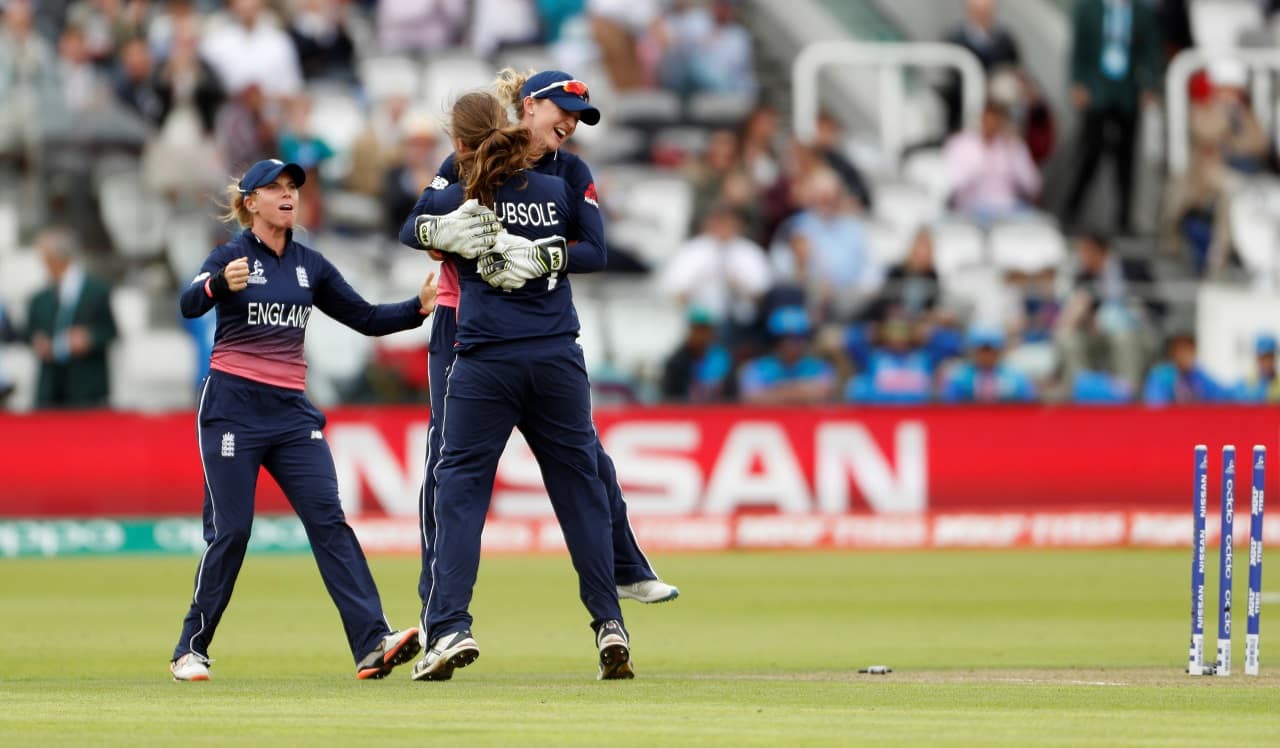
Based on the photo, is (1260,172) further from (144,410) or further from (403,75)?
(144,410)

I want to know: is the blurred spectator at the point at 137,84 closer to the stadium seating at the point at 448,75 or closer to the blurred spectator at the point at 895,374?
the stadium seating at the point at 448,75

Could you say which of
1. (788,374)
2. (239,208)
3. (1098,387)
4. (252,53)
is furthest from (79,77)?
(239,208)

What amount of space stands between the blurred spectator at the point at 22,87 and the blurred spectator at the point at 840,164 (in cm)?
743

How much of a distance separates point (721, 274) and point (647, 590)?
1130cm

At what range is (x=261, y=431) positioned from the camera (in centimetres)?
991

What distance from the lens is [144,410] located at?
64.0ft

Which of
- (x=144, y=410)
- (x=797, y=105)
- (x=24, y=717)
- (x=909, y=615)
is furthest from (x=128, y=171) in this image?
(x=24, y=717)

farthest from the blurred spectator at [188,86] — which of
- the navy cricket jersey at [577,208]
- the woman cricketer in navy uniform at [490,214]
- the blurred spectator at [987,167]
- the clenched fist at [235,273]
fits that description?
the navy cricket jersey at [577,208]

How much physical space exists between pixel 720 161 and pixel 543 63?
7.58 feet

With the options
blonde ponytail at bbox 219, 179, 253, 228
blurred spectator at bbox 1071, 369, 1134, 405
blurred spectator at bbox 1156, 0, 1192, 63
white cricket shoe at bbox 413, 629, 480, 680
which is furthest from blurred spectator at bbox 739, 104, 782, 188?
white cricket shoe at bbox 413, 629, 480, 680

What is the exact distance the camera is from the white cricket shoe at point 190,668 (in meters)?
9.83

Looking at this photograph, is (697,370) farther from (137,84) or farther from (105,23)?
(105,23)

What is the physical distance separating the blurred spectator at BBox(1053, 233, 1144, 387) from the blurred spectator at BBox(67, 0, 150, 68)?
370 inches

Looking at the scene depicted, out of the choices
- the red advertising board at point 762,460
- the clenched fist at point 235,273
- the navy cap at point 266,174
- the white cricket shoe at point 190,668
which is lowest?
the red advertising board at point 762,460
